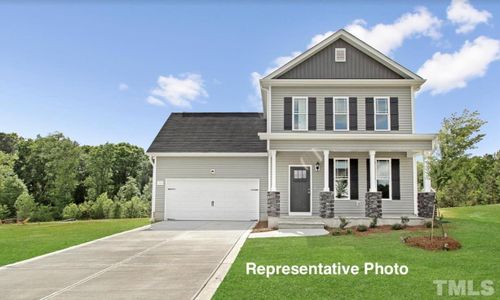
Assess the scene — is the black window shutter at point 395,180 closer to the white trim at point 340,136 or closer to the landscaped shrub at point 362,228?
the white trim at point 340,136

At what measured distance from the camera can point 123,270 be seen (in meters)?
7.12

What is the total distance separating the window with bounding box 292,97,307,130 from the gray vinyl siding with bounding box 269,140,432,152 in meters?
1.65

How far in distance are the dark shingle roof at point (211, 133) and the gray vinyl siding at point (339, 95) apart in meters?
2.27

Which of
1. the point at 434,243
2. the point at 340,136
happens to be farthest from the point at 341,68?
the point at 434,243

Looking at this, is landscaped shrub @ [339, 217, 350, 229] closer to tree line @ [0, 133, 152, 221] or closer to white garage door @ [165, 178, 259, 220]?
white garage door @ [165, 178, 259, 220]

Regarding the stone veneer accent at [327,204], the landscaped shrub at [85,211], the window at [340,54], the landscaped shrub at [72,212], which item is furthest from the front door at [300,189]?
the landscaped shrub at [72,212]

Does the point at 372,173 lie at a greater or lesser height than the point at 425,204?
greater

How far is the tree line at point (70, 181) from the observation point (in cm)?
2895

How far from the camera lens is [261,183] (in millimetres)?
16703

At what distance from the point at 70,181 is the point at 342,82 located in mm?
28930

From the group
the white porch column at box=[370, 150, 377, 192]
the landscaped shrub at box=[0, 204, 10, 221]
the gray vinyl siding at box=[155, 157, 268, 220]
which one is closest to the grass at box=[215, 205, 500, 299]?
the white porch column at box=[370, 150, 377, 192]

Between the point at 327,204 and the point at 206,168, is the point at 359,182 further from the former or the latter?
the point at 206,168

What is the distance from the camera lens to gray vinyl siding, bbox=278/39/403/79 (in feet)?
51.6

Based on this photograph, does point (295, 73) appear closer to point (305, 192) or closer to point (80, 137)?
point (305, 192)
